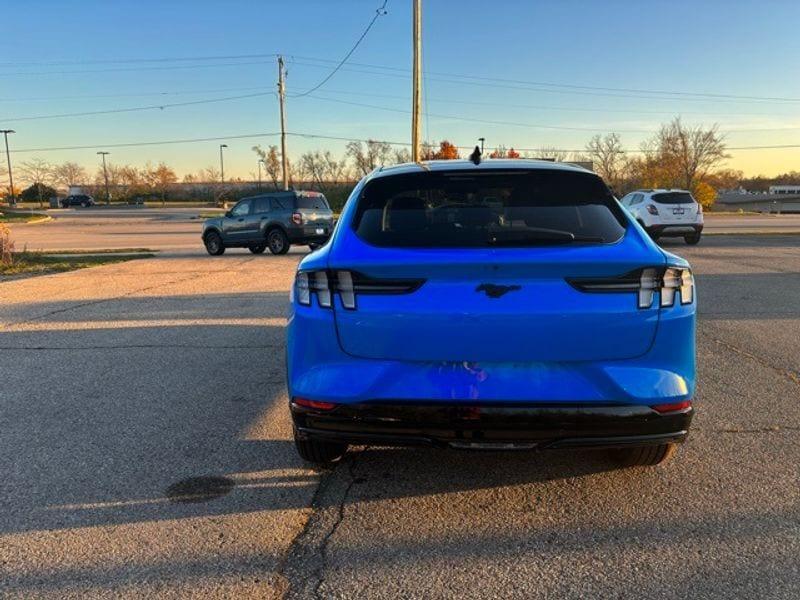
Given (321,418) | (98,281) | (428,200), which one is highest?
(428,200)

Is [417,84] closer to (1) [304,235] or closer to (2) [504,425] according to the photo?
(1) [304,235]

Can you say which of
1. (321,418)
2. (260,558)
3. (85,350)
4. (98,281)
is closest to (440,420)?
(321,418)

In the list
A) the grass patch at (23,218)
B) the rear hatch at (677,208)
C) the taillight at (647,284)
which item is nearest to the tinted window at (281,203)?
the rear hatch at (677,208)

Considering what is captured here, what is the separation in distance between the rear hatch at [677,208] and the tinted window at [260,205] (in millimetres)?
11727

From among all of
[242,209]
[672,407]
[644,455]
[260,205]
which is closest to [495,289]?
[672,407]

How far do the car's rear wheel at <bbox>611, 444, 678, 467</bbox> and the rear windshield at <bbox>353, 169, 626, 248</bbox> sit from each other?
49.1 inches

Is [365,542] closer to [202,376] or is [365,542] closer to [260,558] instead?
[260,558]

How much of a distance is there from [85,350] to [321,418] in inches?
178

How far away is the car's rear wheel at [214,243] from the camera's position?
714 inches

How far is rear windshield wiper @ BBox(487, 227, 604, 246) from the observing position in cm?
284

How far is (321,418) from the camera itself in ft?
9.34

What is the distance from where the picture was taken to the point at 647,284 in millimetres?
2701

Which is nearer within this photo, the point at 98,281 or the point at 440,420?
the point at 440,420

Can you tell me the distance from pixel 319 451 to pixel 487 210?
1.63m
